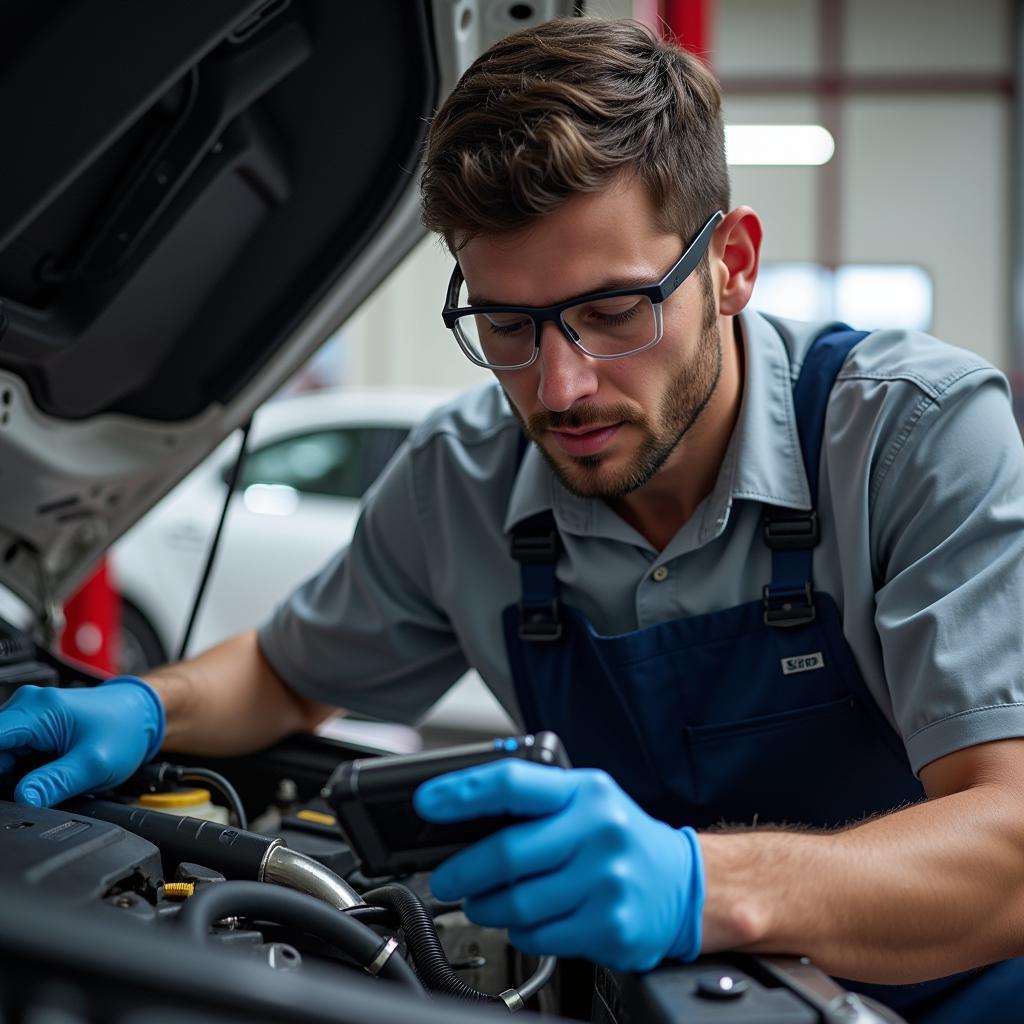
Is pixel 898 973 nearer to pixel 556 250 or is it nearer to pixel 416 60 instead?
pixel 556 250

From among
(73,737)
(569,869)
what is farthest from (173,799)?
(569,869)

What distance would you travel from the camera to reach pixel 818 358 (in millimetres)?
1289

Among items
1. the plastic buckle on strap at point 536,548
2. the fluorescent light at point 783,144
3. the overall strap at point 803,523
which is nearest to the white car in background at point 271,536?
the plastic buckle on strap at point 536,548

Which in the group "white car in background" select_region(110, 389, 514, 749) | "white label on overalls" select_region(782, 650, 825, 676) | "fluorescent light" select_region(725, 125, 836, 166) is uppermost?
"white label on overalls" select_region(782, 650, 825, 676)

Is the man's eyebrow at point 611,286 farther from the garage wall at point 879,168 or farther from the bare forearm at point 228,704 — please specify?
the garage wall at point 879,168

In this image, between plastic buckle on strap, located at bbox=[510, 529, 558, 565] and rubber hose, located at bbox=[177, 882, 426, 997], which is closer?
rubber hose, located at bbox=[177, 882, 426, 997]

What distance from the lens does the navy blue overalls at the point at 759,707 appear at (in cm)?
117

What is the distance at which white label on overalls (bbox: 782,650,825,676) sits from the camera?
1167 mm

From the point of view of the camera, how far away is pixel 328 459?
3.94m

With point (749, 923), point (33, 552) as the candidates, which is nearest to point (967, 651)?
point (749, 923)

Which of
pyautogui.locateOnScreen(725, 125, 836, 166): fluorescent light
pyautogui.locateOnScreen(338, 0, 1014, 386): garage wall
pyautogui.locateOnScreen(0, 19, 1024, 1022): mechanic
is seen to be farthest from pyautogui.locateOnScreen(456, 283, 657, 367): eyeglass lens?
pyautogui.locateOnScreen(725, 125, 836, 166): fluorescent light

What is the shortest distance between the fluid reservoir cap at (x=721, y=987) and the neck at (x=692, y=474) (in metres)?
0.65

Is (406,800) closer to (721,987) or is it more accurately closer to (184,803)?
(721,987)

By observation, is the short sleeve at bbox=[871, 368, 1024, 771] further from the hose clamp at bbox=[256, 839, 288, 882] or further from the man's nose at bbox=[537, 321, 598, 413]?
the hose clamp at bbox=[256, 839, 288, 882]
